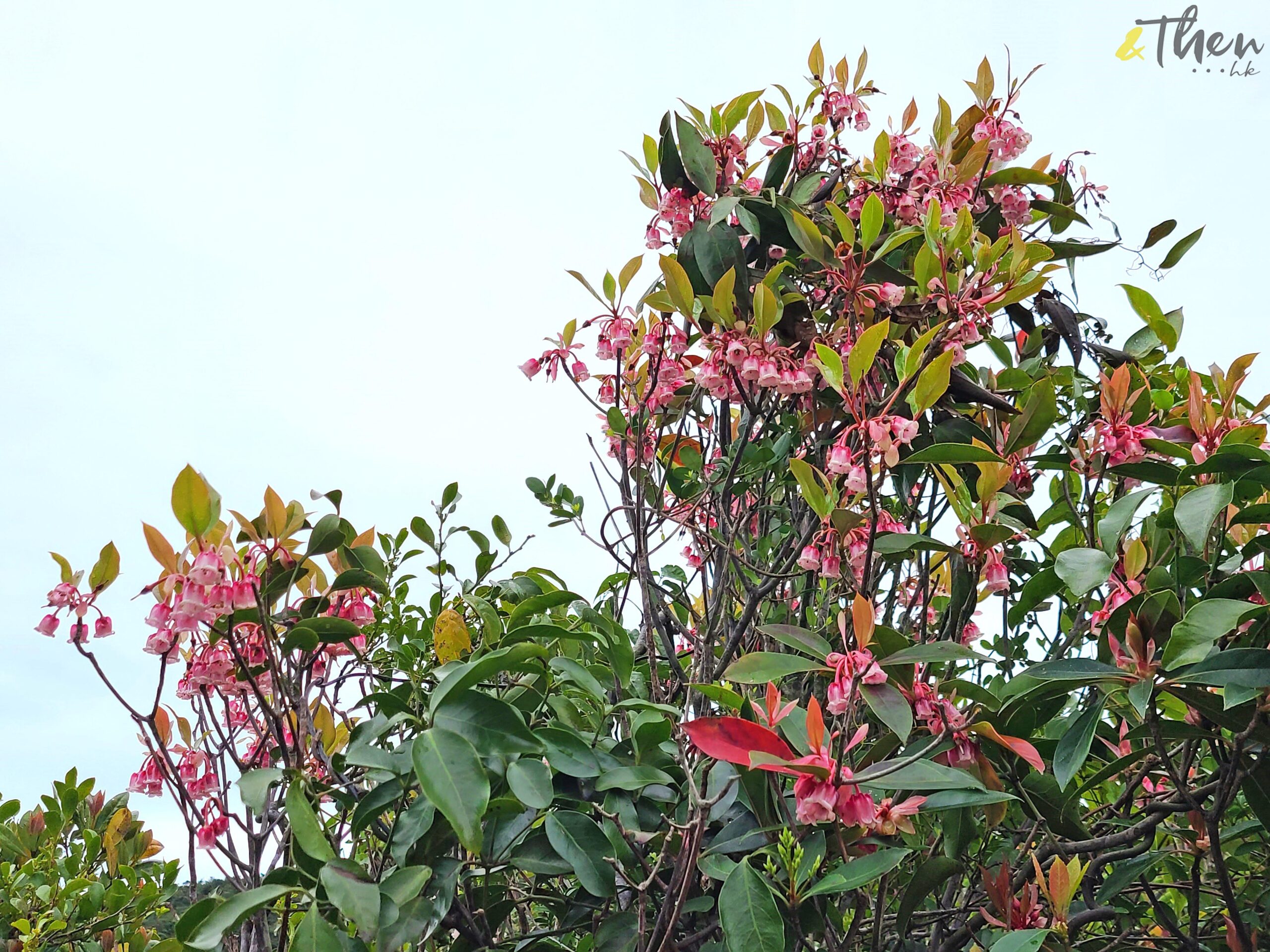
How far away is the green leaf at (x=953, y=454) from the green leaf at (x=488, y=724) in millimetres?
Answer: 535

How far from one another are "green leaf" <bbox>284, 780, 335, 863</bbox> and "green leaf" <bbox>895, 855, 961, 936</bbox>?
0.70 metres

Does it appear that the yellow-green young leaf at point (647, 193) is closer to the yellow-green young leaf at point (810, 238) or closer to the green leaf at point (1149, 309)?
the yellow-green young leaf at point (810, 238)

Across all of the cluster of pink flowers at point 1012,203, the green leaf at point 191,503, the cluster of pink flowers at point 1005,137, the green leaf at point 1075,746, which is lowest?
the green leaf at point 1075,746

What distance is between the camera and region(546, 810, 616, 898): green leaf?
41.4 inches

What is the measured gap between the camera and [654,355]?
175 cm

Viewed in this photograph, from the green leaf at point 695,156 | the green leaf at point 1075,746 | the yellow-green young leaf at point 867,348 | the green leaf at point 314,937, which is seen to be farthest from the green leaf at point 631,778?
the green leaf at point 695,156

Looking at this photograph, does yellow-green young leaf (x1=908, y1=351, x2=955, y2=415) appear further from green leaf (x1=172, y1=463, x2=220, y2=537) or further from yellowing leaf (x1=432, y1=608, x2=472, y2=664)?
green leaf (x1=172, y1=463, x2=220, y2=537)

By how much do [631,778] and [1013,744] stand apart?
0.43m

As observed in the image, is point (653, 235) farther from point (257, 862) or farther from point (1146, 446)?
point (257, 862)

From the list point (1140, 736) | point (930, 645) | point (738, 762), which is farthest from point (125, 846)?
point (1140, 736)

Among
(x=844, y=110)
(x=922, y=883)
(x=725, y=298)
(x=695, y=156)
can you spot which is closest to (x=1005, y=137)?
(x=844, y=110)

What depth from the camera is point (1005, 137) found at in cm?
171

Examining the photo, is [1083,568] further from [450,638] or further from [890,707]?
[450,638]

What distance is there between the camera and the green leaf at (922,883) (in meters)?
1.17
